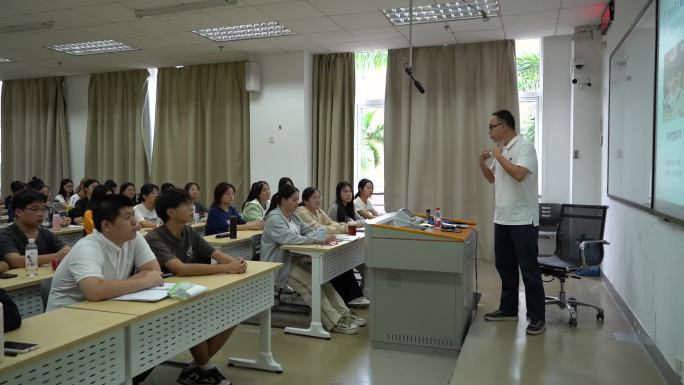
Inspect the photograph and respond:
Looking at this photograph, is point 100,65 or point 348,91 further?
point 100,65

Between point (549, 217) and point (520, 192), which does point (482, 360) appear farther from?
point (549, 217)

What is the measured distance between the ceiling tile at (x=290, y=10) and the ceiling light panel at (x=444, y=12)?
789mm

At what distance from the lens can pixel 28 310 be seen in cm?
291

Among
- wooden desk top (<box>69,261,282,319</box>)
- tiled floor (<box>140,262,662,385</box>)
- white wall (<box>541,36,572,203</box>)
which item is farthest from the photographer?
white wall (<box>541,36,572,203</box>)

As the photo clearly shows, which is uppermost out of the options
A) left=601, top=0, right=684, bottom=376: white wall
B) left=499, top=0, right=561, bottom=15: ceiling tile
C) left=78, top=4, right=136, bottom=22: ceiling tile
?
left=499, top=0, right=561, bottom=15: ceiling tile

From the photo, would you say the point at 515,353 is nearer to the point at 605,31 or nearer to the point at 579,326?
the point at 579,326

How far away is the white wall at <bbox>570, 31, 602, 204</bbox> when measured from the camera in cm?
597

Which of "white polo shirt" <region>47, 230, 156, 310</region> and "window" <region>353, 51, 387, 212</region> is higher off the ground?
"window" <region>353, 51, 387, 212</region>

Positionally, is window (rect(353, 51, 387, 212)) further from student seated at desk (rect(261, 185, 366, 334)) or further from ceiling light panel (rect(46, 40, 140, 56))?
student seated at desk (rect(261, 185, 366, 334))

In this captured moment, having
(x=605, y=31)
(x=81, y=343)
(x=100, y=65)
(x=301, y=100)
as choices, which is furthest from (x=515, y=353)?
(x=100, y=65)

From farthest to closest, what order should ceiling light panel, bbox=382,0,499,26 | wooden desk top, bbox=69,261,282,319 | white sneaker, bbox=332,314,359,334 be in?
ceiling light panel, bbox=382,0,499,26 → white sneaker, bbox=332,314,359,334 → wooden desk top, bbox=69,261,282,319

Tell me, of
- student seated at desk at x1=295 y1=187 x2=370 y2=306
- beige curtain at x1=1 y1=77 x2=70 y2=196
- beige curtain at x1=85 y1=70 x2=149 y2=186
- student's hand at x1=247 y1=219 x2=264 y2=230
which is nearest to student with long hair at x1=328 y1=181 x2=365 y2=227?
student seated at desk at x1=295 y1=187 x2=370 y2=306

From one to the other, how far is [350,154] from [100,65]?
14.1 ft

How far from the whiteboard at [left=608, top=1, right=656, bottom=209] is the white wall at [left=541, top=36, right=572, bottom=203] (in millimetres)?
1508
